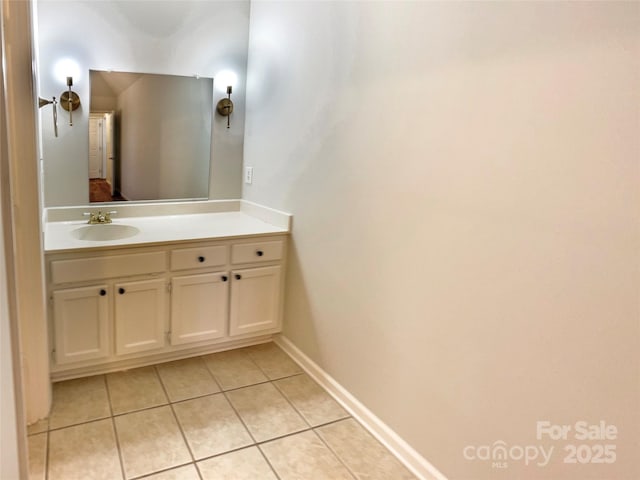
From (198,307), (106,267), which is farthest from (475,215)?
(106,267)

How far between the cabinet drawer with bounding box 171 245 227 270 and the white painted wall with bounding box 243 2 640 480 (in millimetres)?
520

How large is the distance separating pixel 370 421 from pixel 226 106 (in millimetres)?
2192

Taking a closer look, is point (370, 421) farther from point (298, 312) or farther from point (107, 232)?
point (107, 232)

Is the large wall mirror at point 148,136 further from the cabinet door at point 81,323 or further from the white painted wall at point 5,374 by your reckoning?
the white painted wall at point 5,374

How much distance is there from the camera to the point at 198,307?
2.72m

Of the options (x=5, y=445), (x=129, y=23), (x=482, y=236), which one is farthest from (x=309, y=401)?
(x=129, y=23)

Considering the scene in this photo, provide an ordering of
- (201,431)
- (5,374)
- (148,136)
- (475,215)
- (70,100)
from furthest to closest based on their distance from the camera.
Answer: (148,136) < (70,100) < (201,431) < (475,215) < (5,374)

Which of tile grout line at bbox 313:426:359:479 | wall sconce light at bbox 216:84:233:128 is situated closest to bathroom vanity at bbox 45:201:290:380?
wall sconce light at bbox 216:84:233:128

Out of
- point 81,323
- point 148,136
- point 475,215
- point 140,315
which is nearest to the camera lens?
point 475,215

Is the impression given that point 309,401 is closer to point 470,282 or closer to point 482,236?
→ point 470,282

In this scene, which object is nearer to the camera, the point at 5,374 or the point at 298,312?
the point at 5,374

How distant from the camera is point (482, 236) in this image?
163 cm

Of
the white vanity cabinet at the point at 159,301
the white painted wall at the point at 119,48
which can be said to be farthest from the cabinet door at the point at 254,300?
the white painted wall at the point at 119,48

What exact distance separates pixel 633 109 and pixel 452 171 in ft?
2.04
